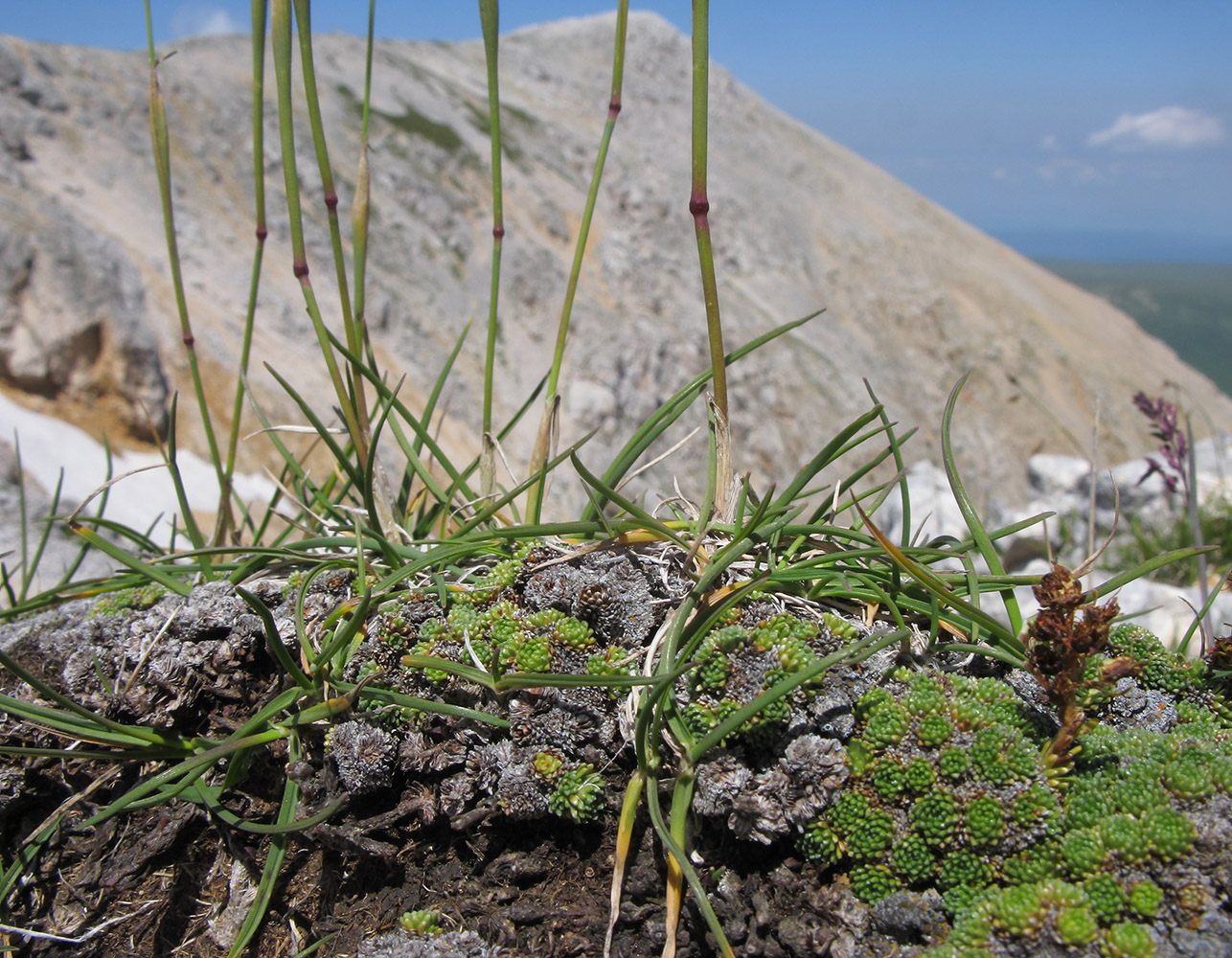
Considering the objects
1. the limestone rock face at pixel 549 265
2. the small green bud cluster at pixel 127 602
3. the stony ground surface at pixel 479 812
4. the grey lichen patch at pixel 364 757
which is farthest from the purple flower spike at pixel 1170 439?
the small green bud cluster at pixel 127 602

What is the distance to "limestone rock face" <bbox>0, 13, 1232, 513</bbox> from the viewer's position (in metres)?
8.84

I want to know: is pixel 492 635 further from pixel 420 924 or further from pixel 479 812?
pixel 420 924

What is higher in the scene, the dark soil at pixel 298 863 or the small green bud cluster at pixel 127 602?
the small green bud cluster at pixel 127 602

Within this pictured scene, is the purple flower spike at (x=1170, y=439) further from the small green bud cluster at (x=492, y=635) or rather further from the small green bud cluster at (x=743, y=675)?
the small green bud cluster at (x=492, y=635)

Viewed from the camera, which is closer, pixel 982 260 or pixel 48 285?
pixel 48 285

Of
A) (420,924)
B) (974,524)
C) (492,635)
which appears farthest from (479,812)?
(974,524)

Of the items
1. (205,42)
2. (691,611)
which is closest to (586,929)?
(691,611)

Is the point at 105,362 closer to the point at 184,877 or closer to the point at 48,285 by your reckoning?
the point at 48,285

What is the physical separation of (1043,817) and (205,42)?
18704 mm

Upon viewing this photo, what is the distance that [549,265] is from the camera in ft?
54.6

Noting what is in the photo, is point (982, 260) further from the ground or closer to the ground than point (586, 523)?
further from the ground

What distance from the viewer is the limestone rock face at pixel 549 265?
884 cm

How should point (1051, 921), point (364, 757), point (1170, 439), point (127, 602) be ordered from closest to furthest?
1. point (1051, 921)
2. point (364, 757)
3. point (127, 602)
4. point (1170, 439)

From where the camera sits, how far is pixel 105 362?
314 inches
